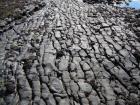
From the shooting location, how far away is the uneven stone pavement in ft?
22.4

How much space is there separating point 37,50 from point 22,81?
2.17 metres

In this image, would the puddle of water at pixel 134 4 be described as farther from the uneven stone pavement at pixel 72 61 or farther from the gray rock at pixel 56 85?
the gray rock at pixel 56 85

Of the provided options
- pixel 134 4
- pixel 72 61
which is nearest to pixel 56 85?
pixel 72 61

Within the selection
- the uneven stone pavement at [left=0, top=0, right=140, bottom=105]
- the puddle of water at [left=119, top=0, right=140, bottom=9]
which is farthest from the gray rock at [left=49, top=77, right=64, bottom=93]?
the puddle of water at [left=119, top=0, right=140, bottom=9]

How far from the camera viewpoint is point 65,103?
21.3ft

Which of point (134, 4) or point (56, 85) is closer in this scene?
point (56, 85)

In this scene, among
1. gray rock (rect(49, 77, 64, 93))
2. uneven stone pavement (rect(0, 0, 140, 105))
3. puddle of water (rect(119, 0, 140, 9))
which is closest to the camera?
uneven stone pavement (rect(0, 0, 140, 105))

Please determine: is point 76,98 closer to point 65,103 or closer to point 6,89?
point 65,103

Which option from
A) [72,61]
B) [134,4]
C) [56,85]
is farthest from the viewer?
[134,4]

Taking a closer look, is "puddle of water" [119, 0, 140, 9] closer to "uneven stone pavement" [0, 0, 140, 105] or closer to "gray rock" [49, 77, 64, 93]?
"uneven stone pavement" [0, 0, 140, 105]

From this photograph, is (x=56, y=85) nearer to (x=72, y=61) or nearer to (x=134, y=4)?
(x=72, y=61)

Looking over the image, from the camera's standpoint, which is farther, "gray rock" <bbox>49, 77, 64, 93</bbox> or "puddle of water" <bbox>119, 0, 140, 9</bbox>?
"puddle of water" <bbox>119, 0, 140, 9</bbox>

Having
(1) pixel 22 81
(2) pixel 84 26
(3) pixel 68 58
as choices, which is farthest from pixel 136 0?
(1) pixel 22 81

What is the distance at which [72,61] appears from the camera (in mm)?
8586
